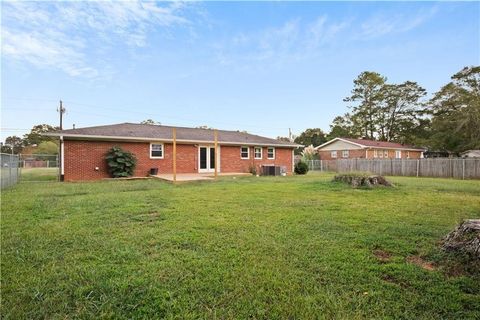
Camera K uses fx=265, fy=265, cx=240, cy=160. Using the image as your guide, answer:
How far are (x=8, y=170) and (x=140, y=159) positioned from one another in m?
6.19

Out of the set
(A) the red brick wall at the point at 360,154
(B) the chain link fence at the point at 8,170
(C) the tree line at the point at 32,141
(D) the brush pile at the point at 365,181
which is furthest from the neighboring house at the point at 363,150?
(C) the tree line at the point at 32,141

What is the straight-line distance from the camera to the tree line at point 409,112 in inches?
1069

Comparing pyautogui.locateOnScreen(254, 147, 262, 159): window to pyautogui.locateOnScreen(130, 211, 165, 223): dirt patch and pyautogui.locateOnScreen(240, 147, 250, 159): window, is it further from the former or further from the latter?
pyautogui.locateOnScreen(130, 211, 165, 223): dirt patch

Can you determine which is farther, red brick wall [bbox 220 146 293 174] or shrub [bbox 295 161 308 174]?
shrub [bbox 295 161 308 174]

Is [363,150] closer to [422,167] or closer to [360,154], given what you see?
[360,154]

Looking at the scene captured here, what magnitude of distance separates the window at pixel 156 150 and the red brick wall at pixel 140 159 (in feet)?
0.64

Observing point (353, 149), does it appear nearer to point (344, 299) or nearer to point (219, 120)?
point (219, 120)

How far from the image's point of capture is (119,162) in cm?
1419

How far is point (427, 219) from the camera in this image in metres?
5.07

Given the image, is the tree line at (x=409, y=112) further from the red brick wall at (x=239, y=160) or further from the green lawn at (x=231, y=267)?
the green lawn at (x=231, y=267)

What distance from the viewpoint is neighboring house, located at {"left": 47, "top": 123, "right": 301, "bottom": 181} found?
45.0ft

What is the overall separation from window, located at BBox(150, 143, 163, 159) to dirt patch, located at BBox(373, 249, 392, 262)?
1442 centimetres

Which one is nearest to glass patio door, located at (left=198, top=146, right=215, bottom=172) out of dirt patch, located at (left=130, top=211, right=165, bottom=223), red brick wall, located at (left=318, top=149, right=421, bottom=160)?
dirt patch, located at (left=130, top=211, right=165, bottom=223)

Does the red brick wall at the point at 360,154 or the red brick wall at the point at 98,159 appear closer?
the red brick wall at the point at 98,159
